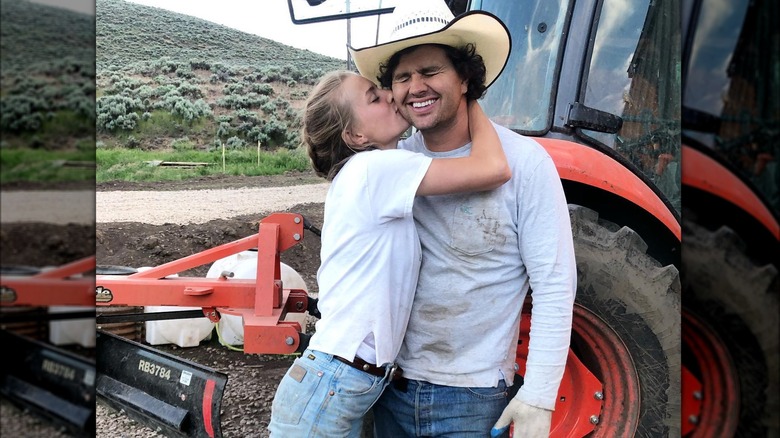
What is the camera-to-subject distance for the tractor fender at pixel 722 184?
1.77 ft

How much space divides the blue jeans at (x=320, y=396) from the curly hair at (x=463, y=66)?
68 cm

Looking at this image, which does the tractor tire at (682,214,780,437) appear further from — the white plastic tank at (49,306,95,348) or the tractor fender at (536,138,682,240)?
the tractor fender at (536,138,682,240)

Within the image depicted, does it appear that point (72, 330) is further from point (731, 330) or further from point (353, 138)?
point (353, 138)

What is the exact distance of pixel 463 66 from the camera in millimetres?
1434

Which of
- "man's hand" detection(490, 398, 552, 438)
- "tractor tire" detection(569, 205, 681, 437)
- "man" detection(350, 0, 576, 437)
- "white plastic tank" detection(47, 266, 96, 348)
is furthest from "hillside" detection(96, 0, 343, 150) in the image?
"white plastic tank" detection(47, 266, 96, 348)

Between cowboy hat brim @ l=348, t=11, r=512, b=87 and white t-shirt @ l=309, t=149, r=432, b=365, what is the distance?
29 cm

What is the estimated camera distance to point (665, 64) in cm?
163

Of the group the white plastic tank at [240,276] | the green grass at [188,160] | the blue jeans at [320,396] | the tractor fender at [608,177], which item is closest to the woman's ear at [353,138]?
the blue jeans at [320,396]

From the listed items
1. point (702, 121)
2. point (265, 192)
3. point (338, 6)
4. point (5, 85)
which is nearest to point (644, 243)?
point (702, 121)

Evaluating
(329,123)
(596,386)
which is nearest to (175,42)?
(329,123)

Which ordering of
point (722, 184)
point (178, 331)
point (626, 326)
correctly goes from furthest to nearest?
point (178, 331) → point (626, 326) → point (722, 184)

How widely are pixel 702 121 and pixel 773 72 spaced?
7cm

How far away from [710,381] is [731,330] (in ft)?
0.25

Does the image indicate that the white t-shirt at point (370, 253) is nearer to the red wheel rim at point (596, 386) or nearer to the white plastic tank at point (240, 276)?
the red wheel rim at point (596, 386)
